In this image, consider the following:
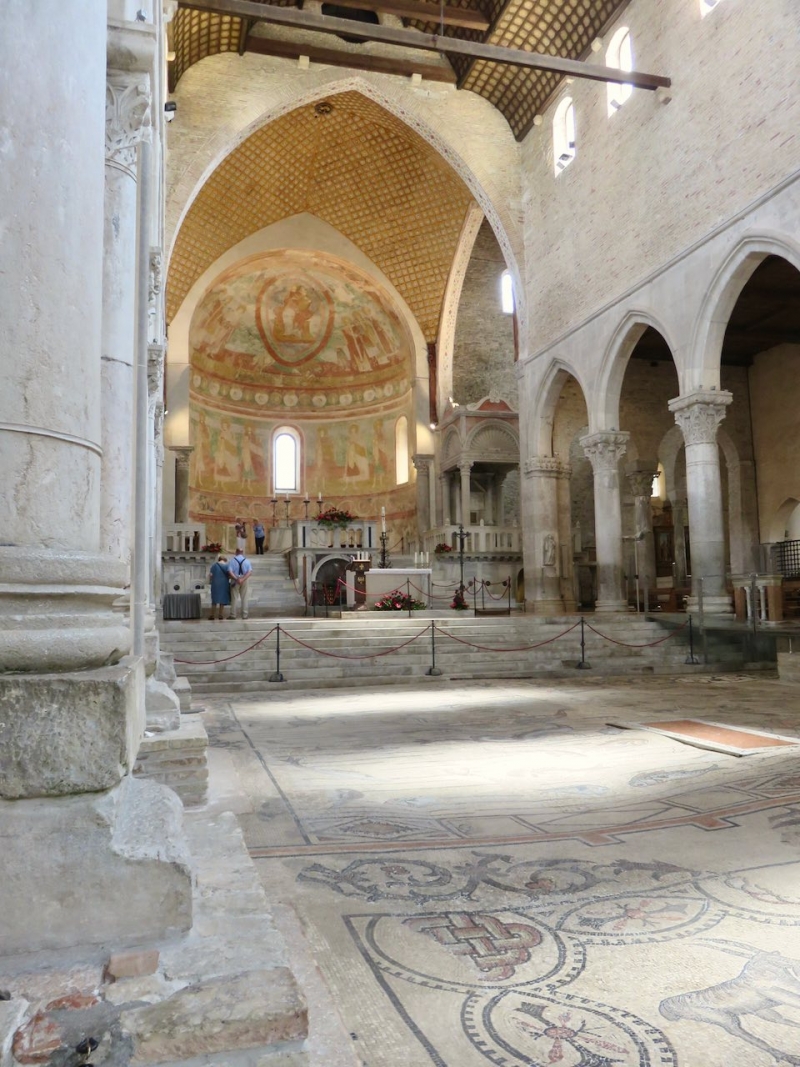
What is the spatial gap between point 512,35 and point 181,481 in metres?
14.4

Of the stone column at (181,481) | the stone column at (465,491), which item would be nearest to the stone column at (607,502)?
the stone column at (465,491)

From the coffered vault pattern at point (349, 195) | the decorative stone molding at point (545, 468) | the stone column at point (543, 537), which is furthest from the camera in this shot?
the coffered vault pattern at point (349, 195)

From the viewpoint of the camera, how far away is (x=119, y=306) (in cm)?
384

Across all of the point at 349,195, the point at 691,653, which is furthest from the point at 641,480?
the point at 349,195

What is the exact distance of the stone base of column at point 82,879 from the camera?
6.63ft

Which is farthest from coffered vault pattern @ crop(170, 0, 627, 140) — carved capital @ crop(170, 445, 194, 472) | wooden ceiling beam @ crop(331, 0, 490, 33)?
carved capital @ crop(170, 445, 194, 472)

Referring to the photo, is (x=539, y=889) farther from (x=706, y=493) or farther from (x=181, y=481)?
(x=181, y=481)

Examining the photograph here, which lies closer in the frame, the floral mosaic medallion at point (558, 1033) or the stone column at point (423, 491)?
the floral mosaic medallion at point (558, 1033)

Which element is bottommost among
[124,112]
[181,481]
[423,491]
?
[124,112]

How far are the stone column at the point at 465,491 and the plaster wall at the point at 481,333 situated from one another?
3.23 meters

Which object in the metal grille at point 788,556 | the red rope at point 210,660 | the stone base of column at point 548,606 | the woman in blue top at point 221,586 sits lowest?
the red rope at point 210,660

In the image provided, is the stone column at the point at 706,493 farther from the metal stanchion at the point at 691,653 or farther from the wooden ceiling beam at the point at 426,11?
the wooden ceiling beam at the point at 426,11

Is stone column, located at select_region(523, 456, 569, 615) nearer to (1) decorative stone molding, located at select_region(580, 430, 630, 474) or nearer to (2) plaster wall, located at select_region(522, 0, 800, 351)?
(1) decorative stone molding, located at select_region(580, 430, 630, 474)

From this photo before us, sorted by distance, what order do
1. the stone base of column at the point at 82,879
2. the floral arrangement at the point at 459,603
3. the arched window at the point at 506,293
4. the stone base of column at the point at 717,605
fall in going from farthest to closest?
the arched window at the point at 506,293 → the floral arrangement at the point at 459,603 → the stone base of column at the point at 717,605 → the stone base of column at the point at 82,879
